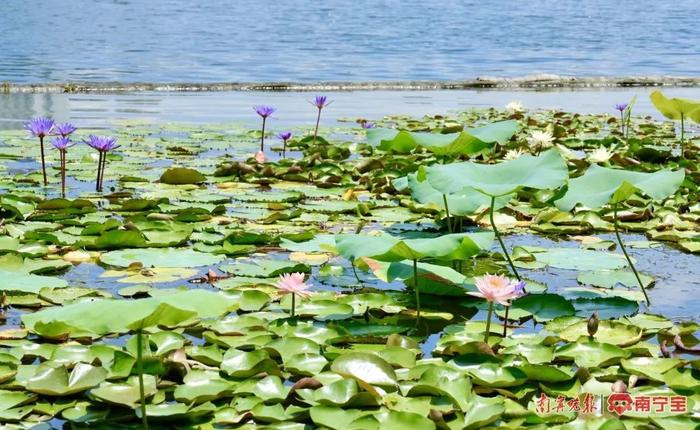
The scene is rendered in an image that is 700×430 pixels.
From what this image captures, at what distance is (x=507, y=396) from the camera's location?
5.81 ft

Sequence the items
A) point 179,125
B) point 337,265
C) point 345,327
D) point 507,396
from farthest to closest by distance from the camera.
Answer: point 179,125, point 337,265, point 345,327, point 507,396

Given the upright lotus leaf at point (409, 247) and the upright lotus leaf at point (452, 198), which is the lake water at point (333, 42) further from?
the upright lotus leaf at point (409, 247)

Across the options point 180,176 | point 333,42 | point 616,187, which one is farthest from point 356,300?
point 333,42

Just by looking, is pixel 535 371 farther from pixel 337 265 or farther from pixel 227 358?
pixel 337 265

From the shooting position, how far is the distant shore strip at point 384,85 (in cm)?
1009

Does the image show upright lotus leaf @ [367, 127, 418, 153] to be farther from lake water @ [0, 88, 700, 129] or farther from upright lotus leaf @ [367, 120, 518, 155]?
lake water @ [0, 88, 700, 129]

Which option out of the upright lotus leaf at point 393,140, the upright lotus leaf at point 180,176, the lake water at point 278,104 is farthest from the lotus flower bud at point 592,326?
the lake water at point 278,104

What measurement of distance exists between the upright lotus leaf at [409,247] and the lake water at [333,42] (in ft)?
32.2

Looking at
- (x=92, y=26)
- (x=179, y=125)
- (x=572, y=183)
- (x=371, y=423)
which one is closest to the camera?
(x=371, y=423)

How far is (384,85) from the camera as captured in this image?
1159cm

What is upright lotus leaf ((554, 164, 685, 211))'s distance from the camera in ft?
7.48

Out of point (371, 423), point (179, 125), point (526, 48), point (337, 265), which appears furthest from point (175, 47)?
point (371, 423)

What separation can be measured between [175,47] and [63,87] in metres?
9.23

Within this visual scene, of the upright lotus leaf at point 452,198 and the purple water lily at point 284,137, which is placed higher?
the upright lotus leaf at point 452,198
